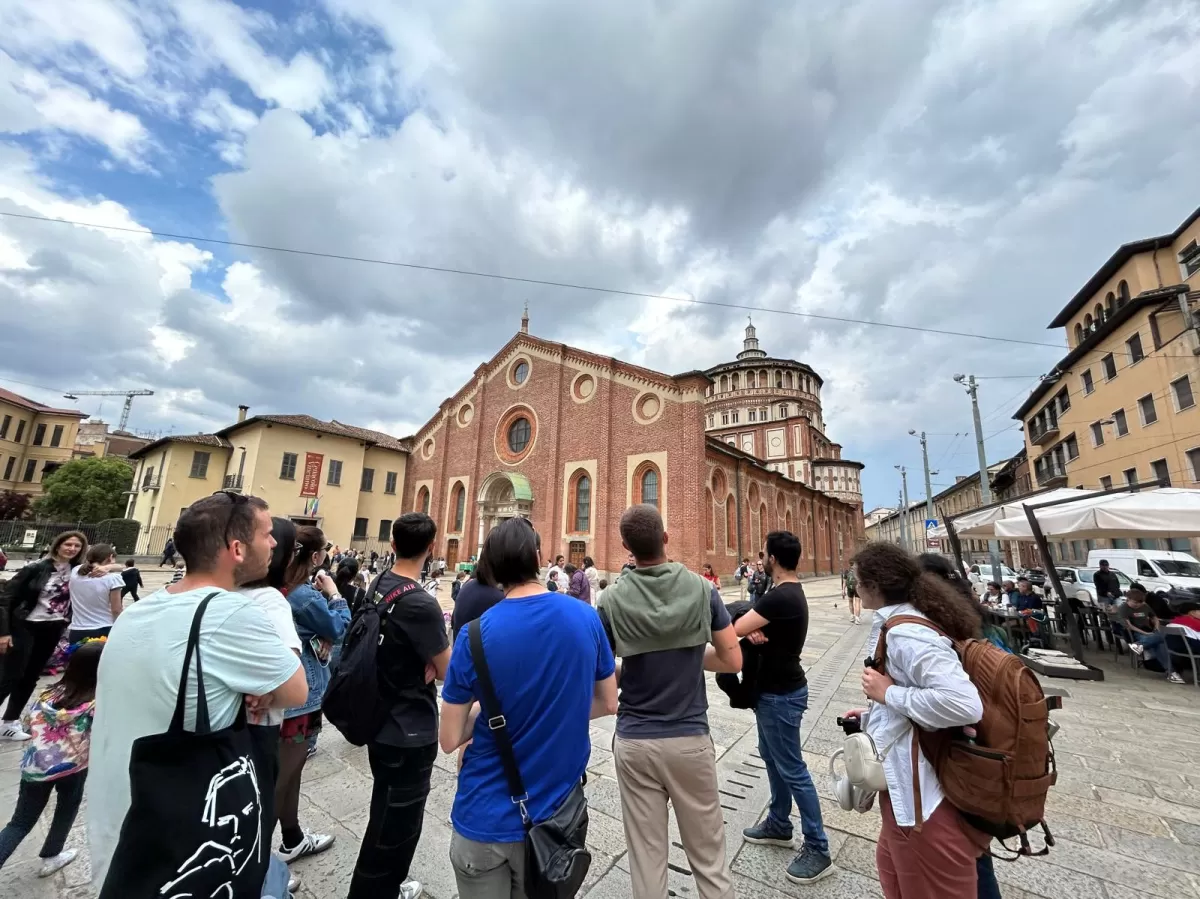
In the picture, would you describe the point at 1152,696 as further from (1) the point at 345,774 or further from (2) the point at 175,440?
(2) the point at 175,440

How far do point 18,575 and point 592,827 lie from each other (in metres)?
5.62

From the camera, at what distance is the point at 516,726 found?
1.67m

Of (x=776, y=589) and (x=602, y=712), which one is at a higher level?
(x=776, y=589)

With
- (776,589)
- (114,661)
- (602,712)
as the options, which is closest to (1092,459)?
(776,589)

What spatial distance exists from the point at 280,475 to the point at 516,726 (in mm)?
29205

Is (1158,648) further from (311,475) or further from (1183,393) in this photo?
(311,475)

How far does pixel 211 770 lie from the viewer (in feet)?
4.48

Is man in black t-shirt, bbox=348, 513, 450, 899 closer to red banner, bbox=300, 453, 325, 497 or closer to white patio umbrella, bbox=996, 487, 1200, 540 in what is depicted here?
white patio umbrella, bbox=996, 487, 1200, 540

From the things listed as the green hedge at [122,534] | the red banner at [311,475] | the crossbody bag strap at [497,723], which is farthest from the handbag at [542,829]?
the green hedge at [122,534]

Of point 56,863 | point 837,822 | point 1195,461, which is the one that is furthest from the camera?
point 1195,461

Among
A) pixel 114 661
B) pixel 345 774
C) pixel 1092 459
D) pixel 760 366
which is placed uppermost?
pixel 760 366

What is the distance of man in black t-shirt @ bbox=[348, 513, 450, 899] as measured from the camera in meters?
2.12

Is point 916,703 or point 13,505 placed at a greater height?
point 13,505

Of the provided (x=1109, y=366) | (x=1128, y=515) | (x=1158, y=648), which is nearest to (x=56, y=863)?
(x=1128, y=515)
